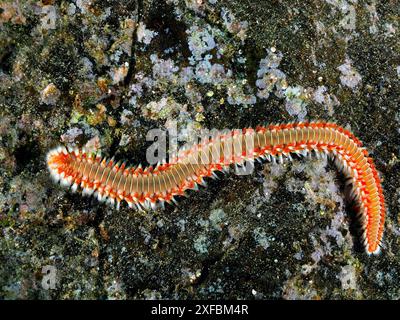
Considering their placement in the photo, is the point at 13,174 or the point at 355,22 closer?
the point at 13,174

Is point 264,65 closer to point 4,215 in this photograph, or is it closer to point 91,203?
point 91,203

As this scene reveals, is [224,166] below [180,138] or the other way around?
below

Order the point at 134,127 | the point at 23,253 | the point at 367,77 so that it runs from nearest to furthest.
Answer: the point at 23,253, the point at 134,127, the point at 367,77
